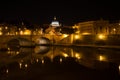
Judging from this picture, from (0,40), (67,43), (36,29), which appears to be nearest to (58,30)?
(36,29)

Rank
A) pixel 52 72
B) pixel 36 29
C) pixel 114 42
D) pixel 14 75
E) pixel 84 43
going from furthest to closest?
pixel 36 29
pixel 84 43
pixel 114 42
pixel 52 72
pixel 14 75

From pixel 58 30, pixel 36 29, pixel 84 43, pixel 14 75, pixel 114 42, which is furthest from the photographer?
pixel 36 29

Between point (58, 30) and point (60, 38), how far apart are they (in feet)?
35.3

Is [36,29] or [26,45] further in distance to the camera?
[36,29]

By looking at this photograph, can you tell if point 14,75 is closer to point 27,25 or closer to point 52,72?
point 52,72

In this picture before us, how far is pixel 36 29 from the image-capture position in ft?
234

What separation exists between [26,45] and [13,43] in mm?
5728

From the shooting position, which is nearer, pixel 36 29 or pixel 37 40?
pixel 37 40

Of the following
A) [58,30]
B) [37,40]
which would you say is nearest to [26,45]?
[37,40]

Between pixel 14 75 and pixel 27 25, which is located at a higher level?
pixel 27 25

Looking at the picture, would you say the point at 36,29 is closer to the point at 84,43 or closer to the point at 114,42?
the point at 84,43

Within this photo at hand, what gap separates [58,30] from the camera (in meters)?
65.6

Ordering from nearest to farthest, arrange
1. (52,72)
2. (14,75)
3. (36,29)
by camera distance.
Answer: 1. (14,75)
2. (52,72)
3. (36,29)

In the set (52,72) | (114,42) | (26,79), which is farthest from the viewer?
(114,42)
